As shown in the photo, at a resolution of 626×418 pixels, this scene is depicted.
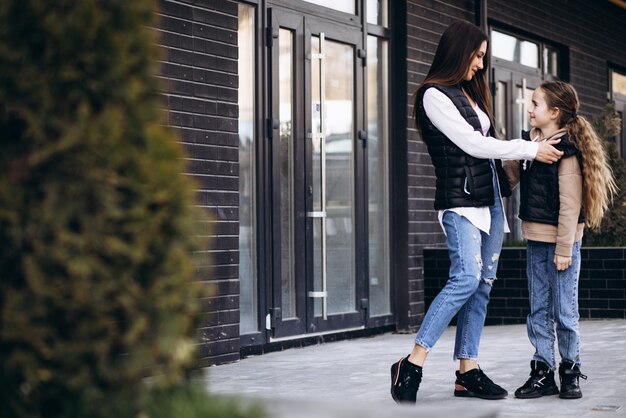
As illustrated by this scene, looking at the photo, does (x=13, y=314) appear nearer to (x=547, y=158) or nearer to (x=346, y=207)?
(x=547, y=158)

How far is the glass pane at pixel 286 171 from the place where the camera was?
8.27m

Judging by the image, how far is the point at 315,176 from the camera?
8656mm

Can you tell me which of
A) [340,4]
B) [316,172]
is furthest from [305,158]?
[340,4]

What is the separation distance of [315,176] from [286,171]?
0.37m

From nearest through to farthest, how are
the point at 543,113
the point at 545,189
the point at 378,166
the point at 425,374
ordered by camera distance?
the point at 545,189 < the point at 543,113 < the point at 425,374 < the point at 378,166

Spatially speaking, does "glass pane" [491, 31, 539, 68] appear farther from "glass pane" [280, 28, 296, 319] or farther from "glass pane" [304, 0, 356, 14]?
"glass pane" [280, 28, 296, 319]

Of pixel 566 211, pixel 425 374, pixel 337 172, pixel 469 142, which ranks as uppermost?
pixel 337 172

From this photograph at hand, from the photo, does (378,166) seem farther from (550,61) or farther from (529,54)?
(550,61)

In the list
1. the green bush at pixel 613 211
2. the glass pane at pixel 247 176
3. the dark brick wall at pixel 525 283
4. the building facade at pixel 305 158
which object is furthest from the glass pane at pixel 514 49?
the glass pane at pixel 247 176

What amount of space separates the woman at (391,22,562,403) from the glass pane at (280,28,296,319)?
2.68m

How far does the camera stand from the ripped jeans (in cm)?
541

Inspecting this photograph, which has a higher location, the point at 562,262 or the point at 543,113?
the point at 543,113

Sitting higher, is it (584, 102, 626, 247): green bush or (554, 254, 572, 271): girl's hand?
(584, 102, 626, 247): green bush

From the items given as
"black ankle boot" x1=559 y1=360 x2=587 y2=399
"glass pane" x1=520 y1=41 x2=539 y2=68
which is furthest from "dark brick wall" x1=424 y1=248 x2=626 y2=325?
"black ankle boot" x1=559 y1=360 x2=587 y2=399
